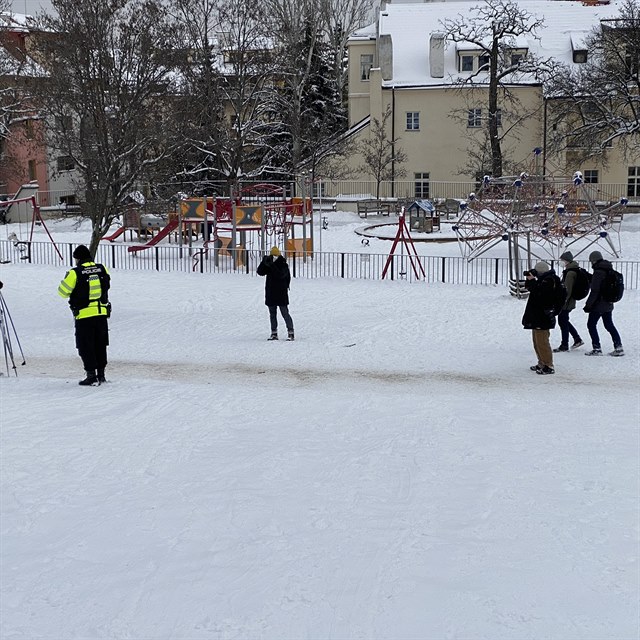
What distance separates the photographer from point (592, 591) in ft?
22.2

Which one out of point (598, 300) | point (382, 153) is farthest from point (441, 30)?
point (598, 300)

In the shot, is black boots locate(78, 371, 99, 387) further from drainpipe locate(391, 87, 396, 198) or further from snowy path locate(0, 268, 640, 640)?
drainpipe locate(391, 87, 396, 198)

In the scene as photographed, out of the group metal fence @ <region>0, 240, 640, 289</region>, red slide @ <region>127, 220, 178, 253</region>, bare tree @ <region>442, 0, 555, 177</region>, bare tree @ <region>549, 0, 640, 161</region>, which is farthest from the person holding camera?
bare tree @ <region>442, 0, 555, 177</region>

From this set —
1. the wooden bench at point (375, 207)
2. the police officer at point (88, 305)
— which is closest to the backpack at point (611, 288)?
the police officer at point (88, 305)

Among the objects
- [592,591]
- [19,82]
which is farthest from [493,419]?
[19,82]

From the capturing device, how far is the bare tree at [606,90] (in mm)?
44781

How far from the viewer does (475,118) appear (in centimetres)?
5709

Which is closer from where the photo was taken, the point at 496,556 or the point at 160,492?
the point at 496,556

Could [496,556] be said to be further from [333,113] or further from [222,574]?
[333,113]

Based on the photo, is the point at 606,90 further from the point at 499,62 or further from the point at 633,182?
the point at 499,62

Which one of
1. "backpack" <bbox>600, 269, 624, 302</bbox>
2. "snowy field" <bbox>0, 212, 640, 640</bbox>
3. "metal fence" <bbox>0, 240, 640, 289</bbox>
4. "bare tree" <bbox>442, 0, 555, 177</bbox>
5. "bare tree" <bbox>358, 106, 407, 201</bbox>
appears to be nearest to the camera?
"snowy field" <bbox>0, 212, 640, 640</bbox>

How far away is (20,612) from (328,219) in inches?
1607

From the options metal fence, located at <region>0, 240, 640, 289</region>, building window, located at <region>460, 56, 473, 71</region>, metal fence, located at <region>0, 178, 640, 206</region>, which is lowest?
metal fence, located at <region>0, 240, 640, 289</region>

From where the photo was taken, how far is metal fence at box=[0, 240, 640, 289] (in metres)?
28.4
